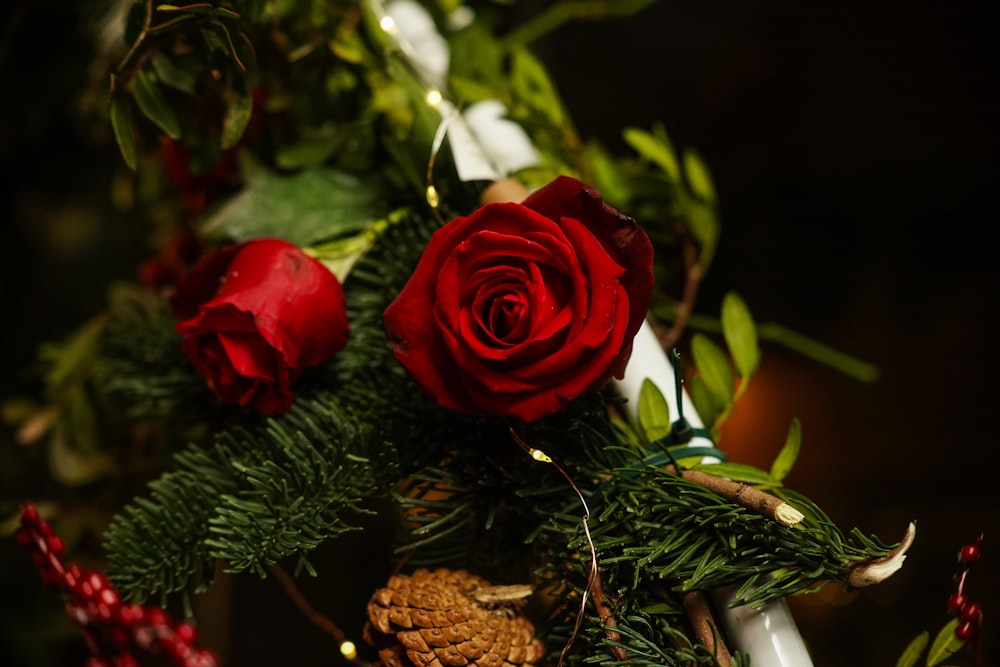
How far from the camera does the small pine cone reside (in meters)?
0.30

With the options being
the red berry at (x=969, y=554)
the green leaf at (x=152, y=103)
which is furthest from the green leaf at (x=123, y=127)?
the red berry at (x=969, y=554)

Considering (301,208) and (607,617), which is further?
(301,208)

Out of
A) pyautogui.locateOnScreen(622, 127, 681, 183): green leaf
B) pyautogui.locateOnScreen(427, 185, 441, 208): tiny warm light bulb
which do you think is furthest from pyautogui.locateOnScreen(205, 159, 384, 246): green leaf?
pyautogui.locateOnScreen(622, 127, 681, 183): green leaf

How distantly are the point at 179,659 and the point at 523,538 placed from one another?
156 millimetres

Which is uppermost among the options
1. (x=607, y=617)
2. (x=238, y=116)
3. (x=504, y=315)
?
(x=238, y=116)

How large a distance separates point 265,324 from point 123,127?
0.43 ft

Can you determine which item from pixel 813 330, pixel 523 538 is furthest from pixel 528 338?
pixel 813 330

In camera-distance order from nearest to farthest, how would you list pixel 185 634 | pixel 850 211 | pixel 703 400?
pixel 185 634 → pixel 703 400 → pixel 850 211

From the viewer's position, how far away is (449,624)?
0.98 ft

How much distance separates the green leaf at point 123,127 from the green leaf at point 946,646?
40 centimetres

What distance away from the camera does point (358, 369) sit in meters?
0.39

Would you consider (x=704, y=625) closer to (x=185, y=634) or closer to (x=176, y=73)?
(x=185, y=634)

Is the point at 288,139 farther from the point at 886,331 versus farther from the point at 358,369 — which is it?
the point at 886,331

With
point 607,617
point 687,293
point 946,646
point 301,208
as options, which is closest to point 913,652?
point 946,646
